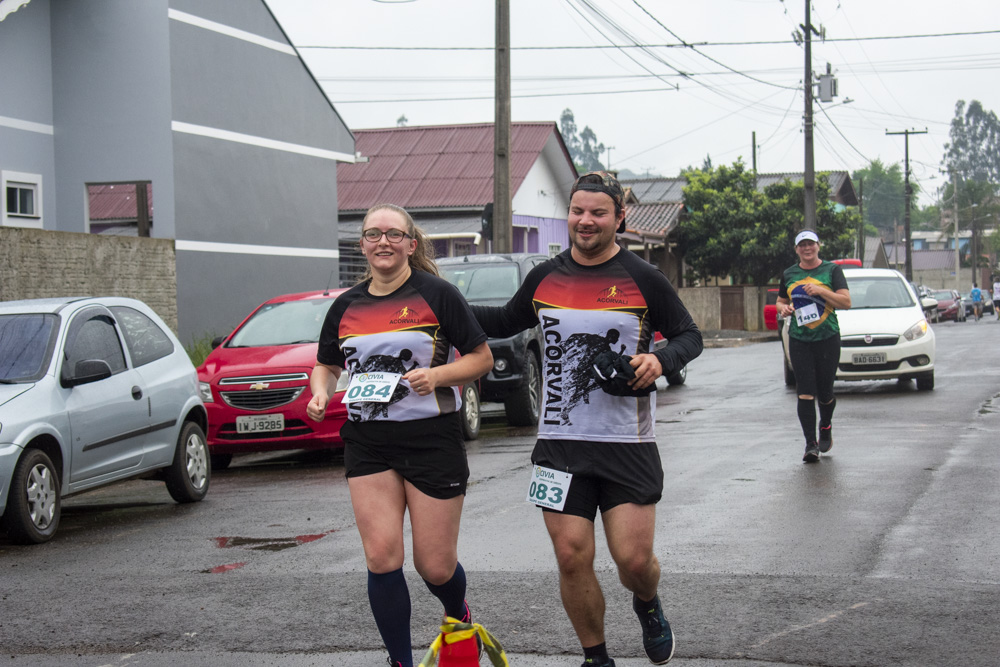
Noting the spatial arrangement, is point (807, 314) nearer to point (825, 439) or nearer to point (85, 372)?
point (825, 439)

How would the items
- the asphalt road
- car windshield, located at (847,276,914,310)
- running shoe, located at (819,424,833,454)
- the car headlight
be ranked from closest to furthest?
the asphalt road → running shoe, located at (819,424,833,454) → the car headlight → car windshield, located at (847,276,914,310)

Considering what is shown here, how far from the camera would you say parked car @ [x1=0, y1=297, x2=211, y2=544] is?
802cm

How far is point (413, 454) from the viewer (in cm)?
457

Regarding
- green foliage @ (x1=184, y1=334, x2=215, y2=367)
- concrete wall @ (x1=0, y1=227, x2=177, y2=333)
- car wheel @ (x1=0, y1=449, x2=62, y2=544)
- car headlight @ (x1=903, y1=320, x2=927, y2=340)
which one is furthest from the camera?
green foliage @ (x1=184, y1=334, x2=215, y2=367)

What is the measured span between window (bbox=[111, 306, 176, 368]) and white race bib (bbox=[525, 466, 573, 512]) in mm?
5818

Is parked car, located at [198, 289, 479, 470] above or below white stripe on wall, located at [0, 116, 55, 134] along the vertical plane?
below

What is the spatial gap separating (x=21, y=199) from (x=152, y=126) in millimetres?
2407

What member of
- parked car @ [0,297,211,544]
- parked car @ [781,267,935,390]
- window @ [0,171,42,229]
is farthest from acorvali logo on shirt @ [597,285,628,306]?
window @ [0,171,42,229]

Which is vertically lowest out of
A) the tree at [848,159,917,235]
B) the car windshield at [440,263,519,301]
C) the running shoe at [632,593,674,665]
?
Answer: the running shoe at [632,593,674,665]

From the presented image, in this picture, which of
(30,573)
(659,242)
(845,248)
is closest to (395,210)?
(30,573)

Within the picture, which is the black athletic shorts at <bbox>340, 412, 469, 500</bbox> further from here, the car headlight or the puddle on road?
the car headlight

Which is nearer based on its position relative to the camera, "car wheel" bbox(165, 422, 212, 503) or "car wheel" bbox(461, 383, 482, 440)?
"car wheel" bbox(165, 422, 212, 503)

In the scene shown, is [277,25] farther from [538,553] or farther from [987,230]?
[987,230]

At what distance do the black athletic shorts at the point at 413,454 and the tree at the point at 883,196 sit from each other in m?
145
